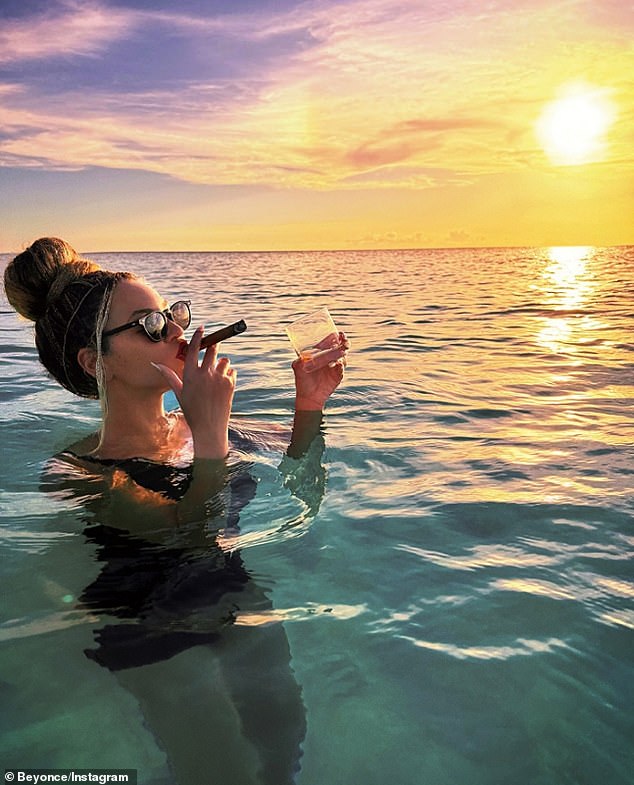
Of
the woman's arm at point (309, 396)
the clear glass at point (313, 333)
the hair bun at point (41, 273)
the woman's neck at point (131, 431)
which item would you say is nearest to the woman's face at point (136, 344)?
the woman's neck at point (131, 431)

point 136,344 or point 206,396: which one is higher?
point 136,344

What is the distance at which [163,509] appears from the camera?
12.4 ft

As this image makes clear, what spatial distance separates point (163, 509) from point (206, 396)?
68 centimetres

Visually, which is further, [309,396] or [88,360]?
[309,396]

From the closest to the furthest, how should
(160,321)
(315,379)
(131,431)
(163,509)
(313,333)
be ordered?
1. (163,509)
2. (160,321)
3. (131,431)
4. (313,333)
5. (315,379)

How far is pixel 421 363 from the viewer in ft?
30.5

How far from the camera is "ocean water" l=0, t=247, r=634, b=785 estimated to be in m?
2.61

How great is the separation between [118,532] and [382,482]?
1.88 meters

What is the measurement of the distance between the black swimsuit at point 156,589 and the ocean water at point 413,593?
0.39 feet

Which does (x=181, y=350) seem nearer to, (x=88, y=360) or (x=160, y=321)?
(x=160, y=321)

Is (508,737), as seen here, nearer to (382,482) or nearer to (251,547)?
(251,547)

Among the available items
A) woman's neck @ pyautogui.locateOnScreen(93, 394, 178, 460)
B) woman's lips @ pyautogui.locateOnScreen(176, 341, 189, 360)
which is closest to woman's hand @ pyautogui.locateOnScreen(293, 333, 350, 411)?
woman's lips @ pyautogui.locateOnScreen(176, 341, 189, 360)

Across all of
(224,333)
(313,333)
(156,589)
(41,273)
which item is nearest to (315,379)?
(313,333)

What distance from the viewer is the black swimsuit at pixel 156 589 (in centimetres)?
306
